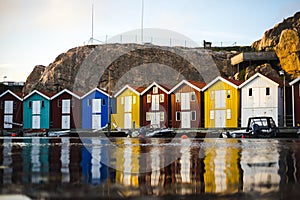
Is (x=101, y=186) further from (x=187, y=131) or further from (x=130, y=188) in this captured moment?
(x=187, y=131)

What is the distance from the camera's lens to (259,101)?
1777 inches

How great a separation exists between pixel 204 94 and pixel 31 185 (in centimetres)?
4474

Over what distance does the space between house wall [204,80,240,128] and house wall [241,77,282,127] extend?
0.74 meters

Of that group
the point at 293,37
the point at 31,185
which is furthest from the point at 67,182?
the point at 293,37

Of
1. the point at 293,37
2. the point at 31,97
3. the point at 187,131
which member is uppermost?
the point at 293,37

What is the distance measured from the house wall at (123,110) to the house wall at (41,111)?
28.4 ft

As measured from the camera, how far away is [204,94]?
49.4 meters

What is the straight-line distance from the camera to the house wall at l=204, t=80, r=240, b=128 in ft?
153

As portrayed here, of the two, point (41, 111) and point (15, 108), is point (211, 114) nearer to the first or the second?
point (41, 111)

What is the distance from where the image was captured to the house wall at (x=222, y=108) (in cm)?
4650

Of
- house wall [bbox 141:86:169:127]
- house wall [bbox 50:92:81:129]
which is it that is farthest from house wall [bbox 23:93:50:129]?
house wall [bbox 141:86:169:127]

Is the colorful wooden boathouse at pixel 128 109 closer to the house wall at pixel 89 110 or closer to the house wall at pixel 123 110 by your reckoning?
the house wall at pixel 123 110

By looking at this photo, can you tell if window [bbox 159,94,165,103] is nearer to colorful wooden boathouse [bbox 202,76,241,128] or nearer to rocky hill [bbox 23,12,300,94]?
colorful wooden boathouse [bbox 202,76,241,128]

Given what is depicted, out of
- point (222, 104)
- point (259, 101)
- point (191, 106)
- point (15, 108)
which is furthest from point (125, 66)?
point (259, 101)
